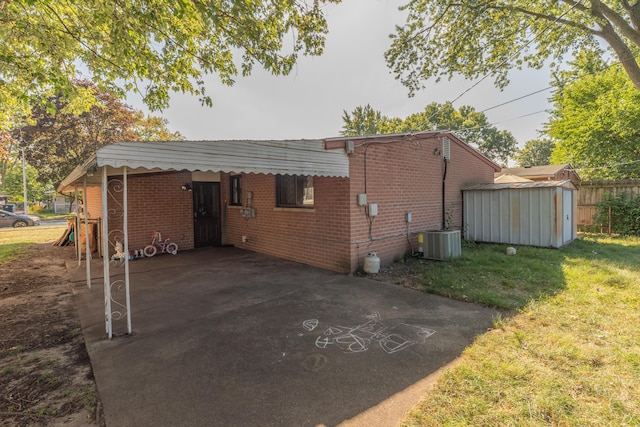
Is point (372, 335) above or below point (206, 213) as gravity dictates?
below

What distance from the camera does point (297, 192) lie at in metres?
7.64

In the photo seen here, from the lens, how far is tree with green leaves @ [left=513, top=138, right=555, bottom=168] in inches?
1864

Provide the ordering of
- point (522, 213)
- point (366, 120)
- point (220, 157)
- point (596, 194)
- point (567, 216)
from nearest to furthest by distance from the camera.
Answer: point (220, 157) < point (522, 213) < point (567, 216) < point (596, 194) < point (366, 120)

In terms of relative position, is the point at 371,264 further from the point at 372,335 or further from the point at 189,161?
the point at 189,161

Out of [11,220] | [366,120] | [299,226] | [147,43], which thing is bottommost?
[11,220]

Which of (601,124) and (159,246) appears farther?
(601,124)

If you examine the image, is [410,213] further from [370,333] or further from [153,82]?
[153,82]

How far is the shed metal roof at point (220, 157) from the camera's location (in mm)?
3248

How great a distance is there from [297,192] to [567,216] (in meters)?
8.11

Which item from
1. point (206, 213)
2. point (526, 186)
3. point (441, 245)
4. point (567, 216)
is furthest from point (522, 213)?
point (206, 213)

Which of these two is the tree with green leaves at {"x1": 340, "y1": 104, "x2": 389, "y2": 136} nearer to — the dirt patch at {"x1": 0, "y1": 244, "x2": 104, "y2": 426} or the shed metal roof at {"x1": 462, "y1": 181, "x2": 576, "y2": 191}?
the shed metal roof at {"x1": 462, "y1": 181, "x2": 576, "y2": 191}

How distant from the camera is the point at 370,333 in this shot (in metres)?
3.65

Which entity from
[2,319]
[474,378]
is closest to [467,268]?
[474,378]

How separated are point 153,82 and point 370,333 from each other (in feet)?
24.9
